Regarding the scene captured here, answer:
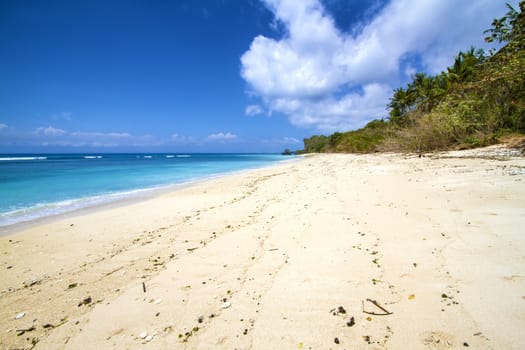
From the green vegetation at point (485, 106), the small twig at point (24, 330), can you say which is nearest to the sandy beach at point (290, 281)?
the small twig at point (24, 330)

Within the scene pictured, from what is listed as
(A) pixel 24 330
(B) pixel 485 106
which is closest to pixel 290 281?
(A) pixel 24 330

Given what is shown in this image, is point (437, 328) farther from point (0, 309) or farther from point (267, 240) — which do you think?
point (0, 309)

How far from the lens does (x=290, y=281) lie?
9.43 ft

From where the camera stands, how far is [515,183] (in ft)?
19.4

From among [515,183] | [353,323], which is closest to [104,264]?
[353,323]

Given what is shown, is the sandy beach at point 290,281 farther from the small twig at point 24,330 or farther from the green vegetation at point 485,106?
the green vegetation at point 485,106

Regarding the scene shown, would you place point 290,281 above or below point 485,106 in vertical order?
below

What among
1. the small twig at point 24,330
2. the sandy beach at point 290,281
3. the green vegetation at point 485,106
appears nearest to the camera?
the sandy beach at point 290,281

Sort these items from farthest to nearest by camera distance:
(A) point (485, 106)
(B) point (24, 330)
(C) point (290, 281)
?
(A) point (485, 106) < (C) point (290, 281) < (B) point (24, 330)

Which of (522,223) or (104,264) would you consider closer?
(522,223)

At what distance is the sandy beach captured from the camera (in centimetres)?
203

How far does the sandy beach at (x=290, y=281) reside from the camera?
6.67 feet

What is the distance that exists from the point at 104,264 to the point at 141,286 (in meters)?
1.38

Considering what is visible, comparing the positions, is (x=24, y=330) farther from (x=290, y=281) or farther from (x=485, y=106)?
(x=485, y=106)
